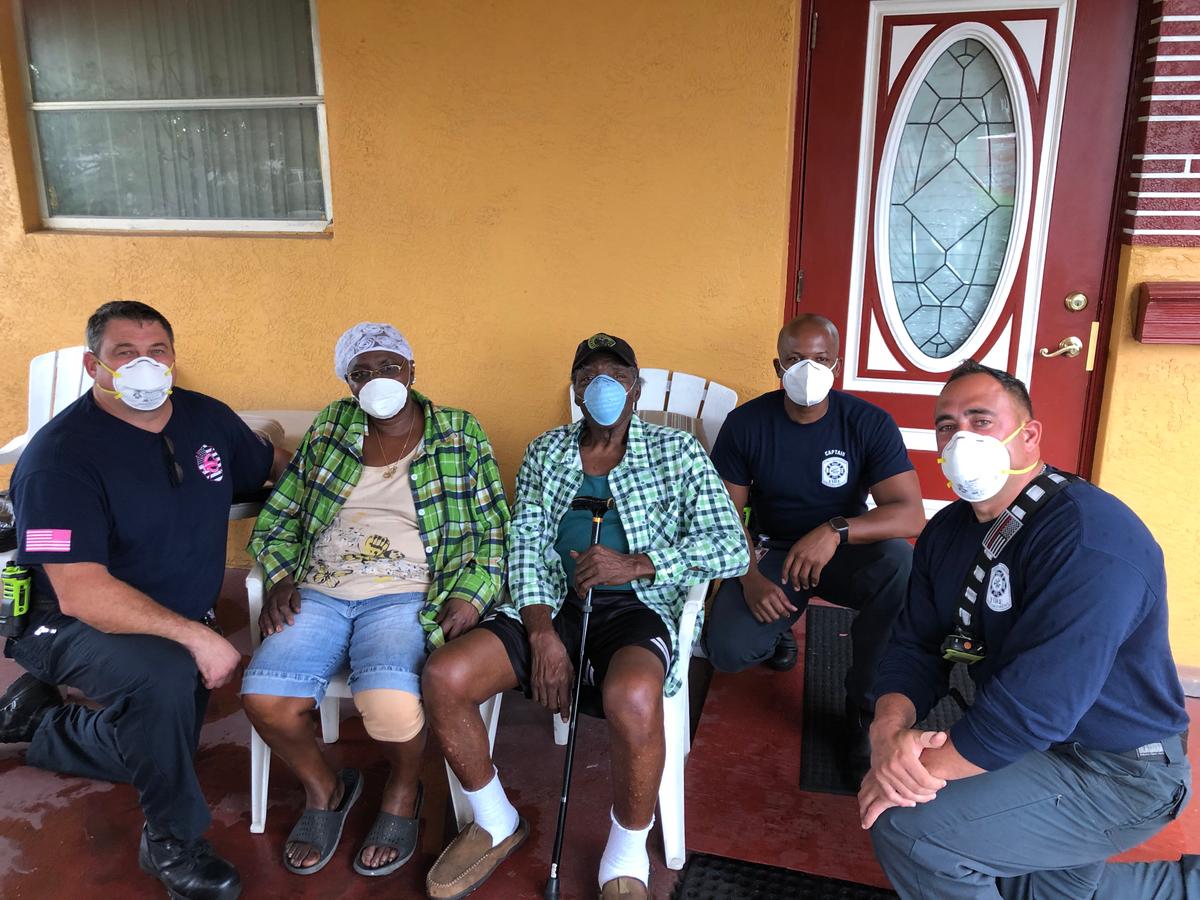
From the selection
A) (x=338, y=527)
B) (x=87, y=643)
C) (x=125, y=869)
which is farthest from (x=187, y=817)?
(x=338, y=527)

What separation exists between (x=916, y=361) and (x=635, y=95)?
1.35m

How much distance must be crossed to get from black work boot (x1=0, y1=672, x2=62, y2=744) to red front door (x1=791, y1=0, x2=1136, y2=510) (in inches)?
110

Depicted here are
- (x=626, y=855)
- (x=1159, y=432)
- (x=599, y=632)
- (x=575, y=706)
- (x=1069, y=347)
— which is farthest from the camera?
(x=1069, y=347)

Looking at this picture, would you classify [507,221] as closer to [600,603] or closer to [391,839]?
[600,603]

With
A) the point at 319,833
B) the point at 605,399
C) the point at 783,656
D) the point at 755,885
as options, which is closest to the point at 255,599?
the point at 319,833

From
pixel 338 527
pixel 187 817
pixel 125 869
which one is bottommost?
pixel 125 869

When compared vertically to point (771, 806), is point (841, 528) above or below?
above

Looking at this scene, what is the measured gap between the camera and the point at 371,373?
7.70 ft

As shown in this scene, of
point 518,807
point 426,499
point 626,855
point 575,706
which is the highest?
point 426,499

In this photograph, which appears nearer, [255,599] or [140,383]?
[140,383]

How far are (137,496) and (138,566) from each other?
0.18 m

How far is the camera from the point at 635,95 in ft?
9.69

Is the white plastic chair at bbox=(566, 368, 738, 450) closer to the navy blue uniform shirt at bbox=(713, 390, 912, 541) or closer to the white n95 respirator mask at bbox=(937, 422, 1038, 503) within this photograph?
the navy blue uniform shirt at bbox=(713, 390, 912, 541)

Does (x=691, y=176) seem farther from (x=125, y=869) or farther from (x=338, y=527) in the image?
(x=125, y=869)
